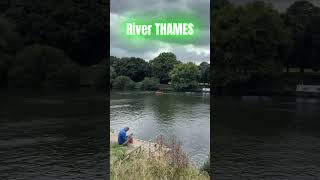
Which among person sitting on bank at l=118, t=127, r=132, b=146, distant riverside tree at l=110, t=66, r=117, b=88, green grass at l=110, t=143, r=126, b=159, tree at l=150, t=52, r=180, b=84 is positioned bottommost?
green grass at l=110, t=143, r=126, b=159

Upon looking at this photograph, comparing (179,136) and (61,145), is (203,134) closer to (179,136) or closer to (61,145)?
(179,136)

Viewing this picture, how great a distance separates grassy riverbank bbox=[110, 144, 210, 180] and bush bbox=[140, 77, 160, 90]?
85 cm

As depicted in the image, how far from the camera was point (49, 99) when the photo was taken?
3328 centimetres

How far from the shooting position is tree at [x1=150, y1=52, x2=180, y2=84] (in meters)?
5.82

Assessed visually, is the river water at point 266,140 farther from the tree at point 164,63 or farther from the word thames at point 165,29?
the word thames at point 165,29

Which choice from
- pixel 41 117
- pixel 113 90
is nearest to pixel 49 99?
pixel 41 117

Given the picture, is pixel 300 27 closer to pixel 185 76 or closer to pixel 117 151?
pixel 185 76

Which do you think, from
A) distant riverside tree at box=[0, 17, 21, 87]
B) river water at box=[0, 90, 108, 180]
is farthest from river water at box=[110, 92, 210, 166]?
distant riverside tree at box=[0, 17, 21, 87]

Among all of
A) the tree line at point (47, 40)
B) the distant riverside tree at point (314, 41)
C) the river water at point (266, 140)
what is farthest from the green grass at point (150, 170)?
the distant riverside tree at point (314, 41)

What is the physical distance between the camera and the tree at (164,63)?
5.82 metres

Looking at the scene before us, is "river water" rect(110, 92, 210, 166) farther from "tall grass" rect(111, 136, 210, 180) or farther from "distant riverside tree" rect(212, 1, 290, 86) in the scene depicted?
"distant riverside tree" rect(212, 1, 290, 86)

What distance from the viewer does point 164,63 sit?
586 centimetres

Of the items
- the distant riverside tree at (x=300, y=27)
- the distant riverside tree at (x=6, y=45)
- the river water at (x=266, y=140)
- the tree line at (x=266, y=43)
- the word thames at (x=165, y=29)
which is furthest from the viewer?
the distant riverside tree at (x=300, y=27)

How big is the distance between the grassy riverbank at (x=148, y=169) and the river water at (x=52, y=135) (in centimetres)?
727
